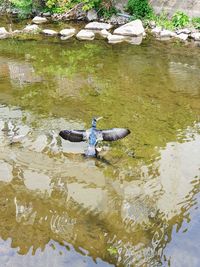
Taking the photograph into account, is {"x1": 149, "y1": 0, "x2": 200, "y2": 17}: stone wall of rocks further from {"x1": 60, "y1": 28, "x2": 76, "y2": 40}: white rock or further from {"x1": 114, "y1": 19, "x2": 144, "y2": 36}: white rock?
{"x1": 60, "y1": 28, "x2": 76, "y2": 40}: white rock

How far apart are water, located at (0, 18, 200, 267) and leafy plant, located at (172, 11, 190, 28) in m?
6.06

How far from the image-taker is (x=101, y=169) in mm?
10953

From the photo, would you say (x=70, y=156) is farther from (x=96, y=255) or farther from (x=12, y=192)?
(x=96, y=255)

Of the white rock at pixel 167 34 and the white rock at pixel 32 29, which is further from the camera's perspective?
the white rock at pixel 32 29

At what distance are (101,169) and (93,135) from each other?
0.89 metres

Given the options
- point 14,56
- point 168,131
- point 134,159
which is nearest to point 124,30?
point 14,56

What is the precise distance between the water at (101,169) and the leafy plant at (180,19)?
6056mm

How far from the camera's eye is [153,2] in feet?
84.8

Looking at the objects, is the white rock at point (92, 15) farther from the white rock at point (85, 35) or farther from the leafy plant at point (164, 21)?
the leafy plant at point (164, 21)

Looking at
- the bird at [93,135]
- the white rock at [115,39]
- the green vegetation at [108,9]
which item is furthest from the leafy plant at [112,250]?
the green vegetation at [108,9]

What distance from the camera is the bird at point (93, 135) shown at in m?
11.0

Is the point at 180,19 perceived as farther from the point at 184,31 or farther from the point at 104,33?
the point at 104,33

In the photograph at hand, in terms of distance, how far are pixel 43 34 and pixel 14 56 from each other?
14.8 ft

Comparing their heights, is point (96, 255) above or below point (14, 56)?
above
